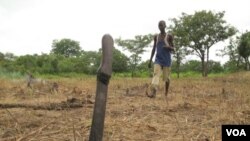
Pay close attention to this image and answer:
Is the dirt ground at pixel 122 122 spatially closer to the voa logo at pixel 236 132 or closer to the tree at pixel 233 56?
the voa logo at pixel 236 132

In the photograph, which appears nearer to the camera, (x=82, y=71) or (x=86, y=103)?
(x=86, y=103)

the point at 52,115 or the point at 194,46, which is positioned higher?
the point at 194,46

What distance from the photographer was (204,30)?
3231 cm

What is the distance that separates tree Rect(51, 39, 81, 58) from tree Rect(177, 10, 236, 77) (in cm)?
2585

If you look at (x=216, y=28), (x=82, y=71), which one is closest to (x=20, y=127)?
(x=216, y=28)

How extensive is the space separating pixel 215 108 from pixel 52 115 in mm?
2343

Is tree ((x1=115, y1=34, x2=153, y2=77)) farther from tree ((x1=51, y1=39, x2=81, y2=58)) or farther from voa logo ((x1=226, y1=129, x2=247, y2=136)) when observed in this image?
voa logo ((x1=226, y1=129, x2=247, y2=136))

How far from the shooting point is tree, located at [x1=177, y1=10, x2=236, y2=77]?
32.2 meters

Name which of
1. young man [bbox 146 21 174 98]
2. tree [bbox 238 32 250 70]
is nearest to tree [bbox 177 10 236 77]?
tree [bbox 238 32 250 70]

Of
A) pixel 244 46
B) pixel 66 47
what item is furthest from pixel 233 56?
pixel 66 47

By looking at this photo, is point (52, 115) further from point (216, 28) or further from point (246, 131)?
point (216, 28)

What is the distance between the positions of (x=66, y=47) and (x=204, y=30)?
2815 centimetres

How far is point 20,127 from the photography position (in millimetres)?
3912

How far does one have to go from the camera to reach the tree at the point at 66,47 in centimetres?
5556
